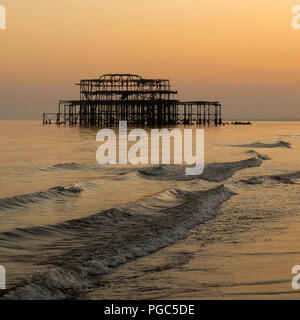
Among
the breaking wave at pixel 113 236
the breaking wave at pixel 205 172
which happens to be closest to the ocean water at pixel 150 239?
the breaking wave at pixel 113 236

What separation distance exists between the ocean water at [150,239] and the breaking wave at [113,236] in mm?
20

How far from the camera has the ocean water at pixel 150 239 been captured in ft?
26.1

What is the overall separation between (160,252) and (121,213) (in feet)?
12.4

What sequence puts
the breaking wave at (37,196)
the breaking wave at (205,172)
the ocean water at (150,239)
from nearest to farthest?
the ocean water at (150,239)
the breaking wave at (37,196)
the breaking wave at (205,172)

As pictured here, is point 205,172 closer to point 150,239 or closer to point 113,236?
point 113,236

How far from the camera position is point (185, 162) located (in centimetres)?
3019

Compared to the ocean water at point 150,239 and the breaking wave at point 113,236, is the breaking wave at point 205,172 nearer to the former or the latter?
the ocean water at point 150,239

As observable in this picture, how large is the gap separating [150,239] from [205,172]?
46.6 feet

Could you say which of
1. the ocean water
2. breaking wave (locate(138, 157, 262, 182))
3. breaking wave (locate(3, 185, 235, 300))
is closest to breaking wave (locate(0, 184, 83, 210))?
the ocean water

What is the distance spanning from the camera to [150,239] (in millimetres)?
10727

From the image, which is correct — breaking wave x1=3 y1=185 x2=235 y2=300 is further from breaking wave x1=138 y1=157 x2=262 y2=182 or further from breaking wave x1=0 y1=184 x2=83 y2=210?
breaking wave x1=138 y1=157 x2=262 y2=182

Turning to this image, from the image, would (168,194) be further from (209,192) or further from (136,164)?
(136,164)
